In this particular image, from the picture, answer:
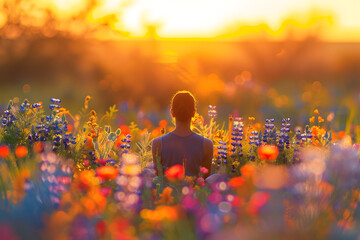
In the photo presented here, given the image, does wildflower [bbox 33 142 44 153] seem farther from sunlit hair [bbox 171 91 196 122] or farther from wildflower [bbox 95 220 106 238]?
wildflower [bbox 95 220 106 238]

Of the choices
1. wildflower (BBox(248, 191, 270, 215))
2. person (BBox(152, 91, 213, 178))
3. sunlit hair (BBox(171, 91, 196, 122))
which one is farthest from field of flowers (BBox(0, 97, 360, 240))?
sunlit hair (BBox(171, 91, 196, 122))

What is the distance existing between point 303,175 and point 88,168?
112 inches

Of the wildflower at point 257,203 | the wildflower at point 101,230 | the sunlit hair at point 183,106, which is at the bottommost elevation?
the wildflower at point 101,230

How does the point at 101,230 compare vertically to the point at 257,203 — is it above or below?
below

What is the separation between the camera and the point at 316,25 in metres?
19.3

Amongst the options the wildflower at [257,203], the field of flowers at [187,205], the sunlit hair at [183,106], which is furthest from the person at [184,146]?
the wildflower at [257,203]

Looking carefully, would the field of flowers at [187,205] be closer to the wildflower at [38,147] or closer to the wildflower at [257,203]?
the wildflower at [257,203]

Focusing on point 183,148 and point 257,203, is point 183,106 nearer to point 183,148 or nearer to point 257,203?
point 183,148

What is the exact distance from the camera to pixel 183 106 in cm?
397

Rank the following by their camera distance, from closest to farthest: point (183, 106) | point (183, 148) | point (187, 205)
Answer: point (187, 205) → point (183, 106) → point (183, 148)

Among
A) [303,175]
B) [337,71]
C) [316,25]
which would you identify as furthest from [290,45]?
[303,175]

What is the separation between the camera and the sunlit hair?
13.0 ft

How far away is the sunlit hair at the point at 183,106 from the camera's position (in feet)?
13.0

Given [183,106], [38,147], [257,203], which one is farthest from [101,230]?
[38,147]
